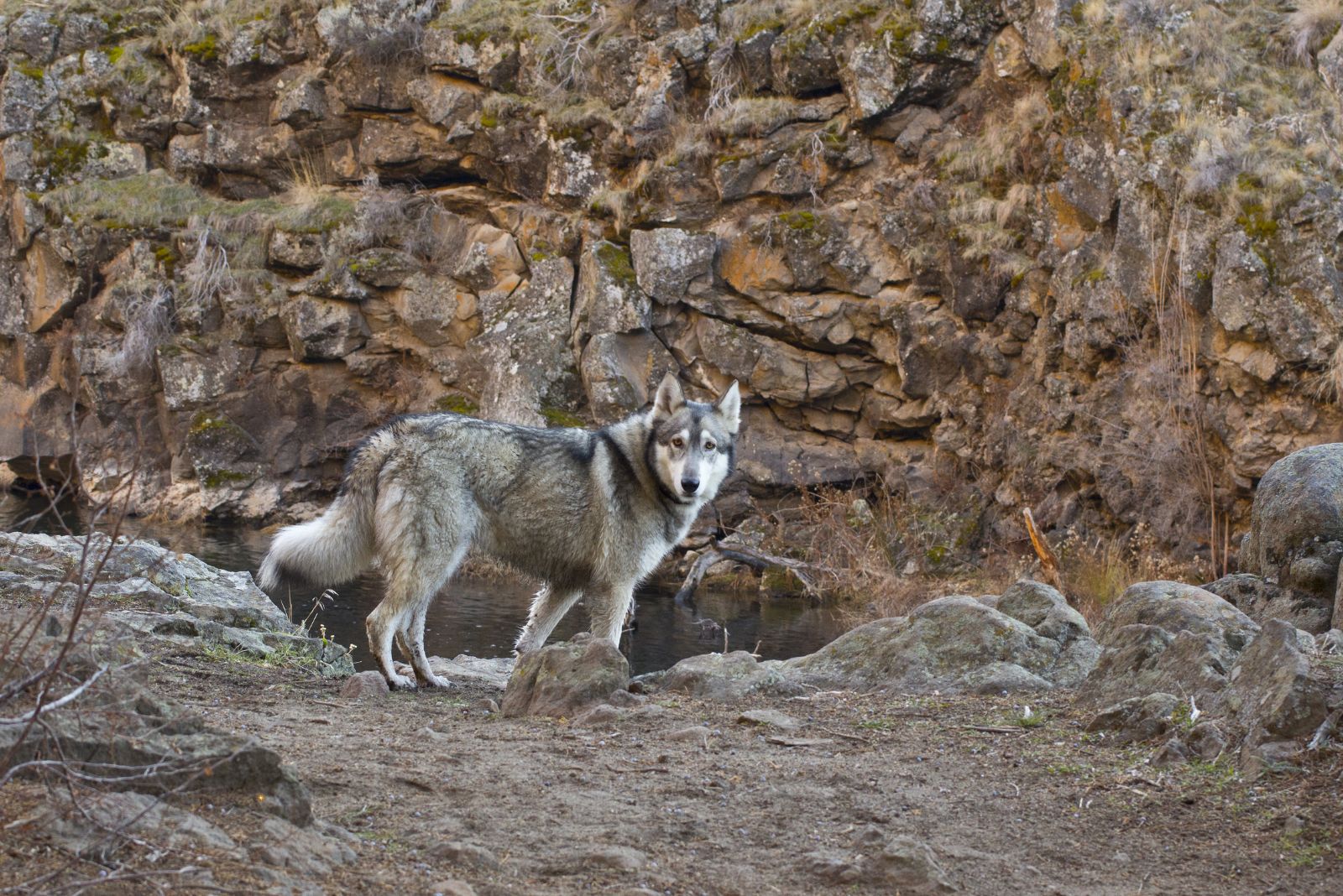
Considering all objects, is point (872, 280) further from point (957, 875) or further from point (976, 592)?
point (957, 875)

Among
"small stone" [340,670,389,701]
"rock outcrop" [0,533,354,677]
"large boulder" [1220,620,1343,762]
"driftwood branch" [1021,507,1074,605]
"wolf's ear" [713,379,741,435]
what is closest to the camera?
"large boulder" [1220,620,1343,762]

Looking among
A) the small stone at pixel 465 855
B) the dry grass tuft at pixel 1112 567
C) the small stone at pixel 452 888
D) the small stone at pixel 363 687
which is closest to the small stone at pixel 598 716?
the small stone at pixel 363 687

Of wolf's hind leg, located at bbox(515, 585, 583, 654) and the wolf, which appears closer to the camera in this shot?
the wolf

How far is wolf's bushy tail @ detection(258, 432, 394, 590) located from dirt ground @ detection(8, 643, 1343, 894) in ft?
5.26

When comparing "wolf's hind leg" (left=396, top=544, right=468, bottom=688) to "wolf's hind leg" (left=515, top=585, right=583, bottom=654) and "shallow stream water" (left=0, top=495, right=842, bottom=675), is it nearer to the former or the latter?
"wolf's hind leg" (left=515, top=585, right=583, bottom=654)

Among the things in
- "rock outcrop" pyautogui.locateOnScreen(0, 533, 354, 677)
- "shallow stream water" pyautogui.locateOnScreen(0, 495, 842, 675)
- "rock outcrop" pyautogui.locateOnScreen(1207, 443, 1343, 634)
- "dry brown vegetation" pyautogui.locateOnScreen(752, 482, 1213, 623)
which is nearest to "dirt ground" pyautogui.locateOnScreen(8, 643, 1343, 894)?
"rock outcrop" pyautogui.locateOnScreen(0, 533, 354, 677)

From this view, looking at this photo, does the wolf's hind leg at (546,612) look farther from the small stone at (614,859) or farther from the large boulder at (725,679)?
the small stone at (614,859)

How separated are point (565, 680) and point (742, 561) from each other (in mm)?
13078

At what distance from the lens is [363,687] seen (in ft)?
22.4

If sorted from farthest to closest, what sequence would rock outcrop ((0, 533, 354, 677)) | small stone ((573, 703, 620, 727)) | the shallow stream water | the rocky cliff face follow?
the rocky cliff face
the shallow stream water
rock outcrop ((0, 533, 354, 677))
small stone ((573, 703, 620, 727))

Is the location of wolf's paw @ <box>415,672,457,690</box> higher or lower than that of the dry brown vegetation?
higher

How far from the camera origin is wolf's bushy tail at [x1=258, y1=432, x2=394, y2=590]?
7.58 m

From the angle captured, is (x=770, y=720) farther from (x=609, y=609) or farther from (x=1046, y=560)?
(x=1046, y=560)

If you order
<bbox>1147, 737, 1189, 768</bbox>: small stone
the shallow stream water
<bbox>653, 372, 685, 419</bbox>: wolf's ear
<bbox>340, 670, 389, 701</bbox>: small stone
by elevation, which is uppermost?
<bbox>653, 372, 685, 419</bbox>: wolf's ear
